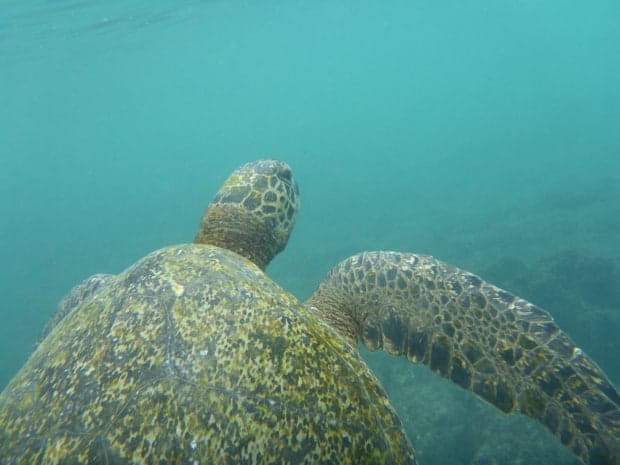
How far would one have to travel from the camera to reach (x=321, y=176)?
116ft

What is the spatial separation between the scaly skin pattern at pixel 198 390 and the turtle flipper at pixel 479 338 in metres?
0.76

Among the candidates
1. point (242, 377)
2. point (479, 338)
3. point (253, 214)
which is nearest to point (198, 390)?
point (242, 377)

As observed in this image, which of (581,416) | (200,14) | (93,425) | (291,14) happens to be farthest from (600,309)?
(291,14)

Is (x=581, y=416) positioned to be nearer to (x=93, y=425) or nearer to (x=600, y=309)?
(x=93, y=425)

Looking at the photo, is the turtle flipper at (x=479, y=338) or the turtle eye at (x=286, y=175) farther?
the turtle eye at (x=286, y=175)

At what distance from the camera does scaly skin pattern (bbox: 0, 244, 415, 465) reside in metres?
1.67

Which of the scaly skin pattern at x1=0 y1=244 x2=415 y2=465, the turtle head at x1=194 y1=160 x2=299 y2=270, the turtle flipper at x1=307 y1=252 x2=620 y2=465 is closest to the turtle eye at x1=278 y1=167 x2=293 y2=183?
the turtle head at x1=194 y1=160 x2=299 y2=270

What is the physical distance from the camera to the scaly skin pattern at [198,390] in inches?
65.7

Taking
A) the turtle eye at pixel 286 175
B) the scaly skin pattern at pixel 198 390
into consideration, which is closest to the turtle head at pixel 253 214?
the turtle eye at pixel 286 175

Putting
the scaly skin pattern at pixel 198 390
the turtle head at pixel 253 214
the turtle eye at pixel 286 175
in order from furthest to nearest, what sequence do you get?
1. the turtle eye at pixel 286 175
2. the turtle head at pixel 253 214
3. the scaly skin pattern at pixel 198 390

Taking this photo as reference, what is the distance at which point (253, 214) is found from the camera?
3.38 metres

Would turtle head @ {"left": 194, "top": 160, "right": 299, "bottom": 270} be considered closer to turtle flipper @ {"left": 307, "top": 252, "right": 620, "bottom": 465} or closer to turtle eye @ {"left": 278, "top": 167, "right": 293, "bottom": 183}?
turtle eye @ {"left": 278, "top": 167, "right": 293, "bottom": 183}

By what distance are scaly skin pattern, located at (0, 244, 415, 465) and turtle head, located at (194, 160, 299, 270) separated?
115 centimetres

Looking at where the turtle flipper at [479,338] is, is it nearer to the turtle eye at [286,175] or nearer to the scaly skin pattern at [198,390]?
the scaly skin pattern at [198,390]
